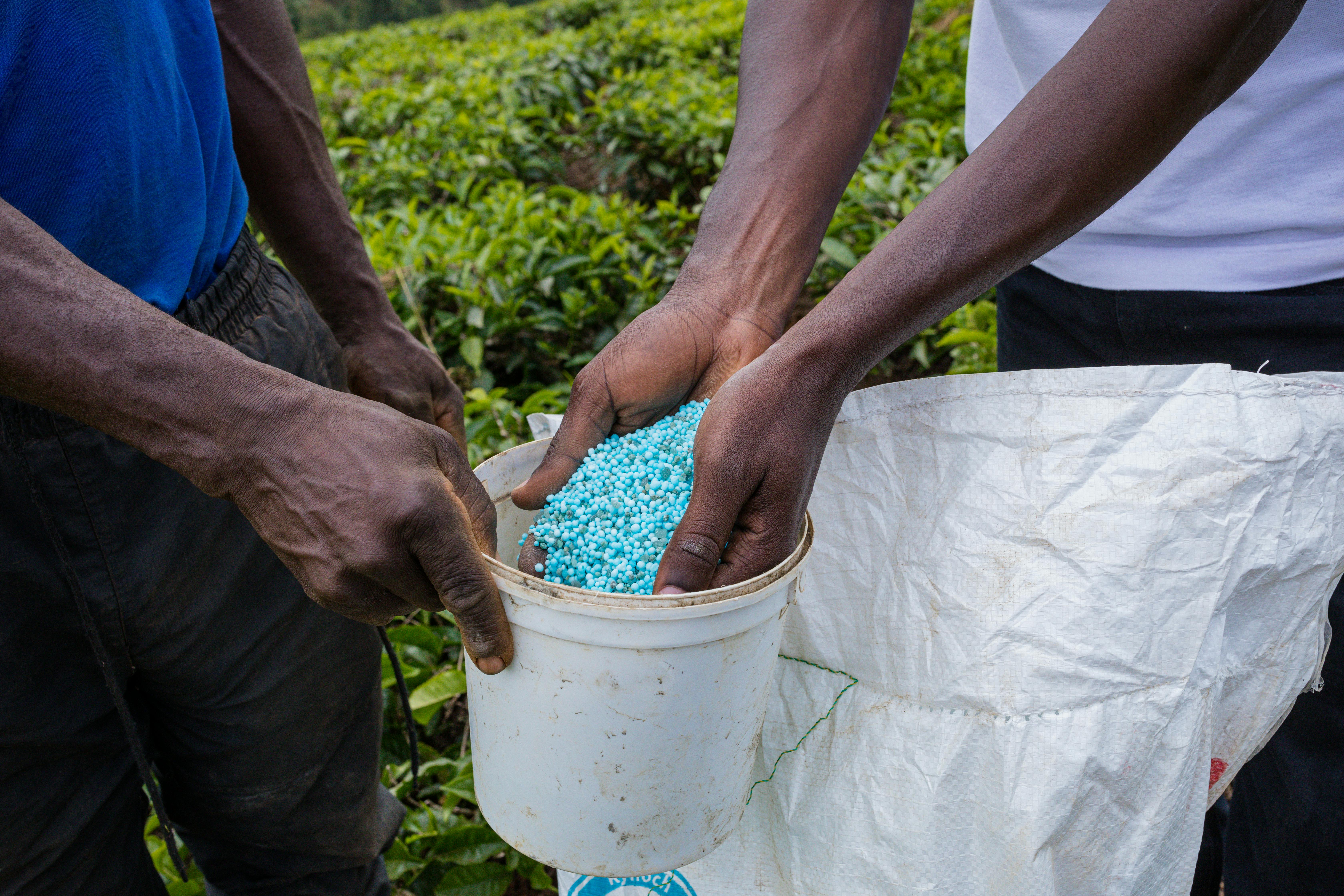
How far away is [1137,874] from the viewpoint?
3.73 ft

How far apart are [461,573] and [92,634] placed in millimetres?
584

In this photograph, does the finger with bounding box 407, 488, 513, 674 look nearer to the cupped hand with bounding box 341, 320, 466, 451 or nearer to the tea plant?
the cupped hand with bounding box 341, 320, 466, 451

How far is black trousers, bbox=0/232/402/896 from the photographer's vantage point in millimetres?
1169

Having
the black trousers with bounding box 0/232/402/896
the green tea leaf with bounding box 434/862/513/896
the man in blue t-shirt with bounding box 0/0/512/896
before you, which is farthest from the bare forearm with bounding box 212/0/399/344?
the green tea leaf with bounding box 434/862/513/896

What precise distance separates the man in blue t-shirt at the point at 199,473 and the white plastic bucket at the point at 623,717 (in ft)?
0.28

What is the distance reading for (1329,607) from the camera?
1208mm

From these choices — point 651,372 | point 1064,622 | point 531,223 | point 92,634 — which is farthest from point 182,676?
point 531,223

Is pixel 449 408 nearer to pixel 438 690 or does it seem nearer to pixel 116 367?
pixel 438 690

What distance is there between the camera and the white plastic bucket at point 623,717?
38.5 inches

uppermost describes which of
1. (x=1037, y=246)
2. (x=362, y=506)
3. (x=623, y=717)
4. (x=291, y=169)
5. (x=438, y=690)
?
(x=1037, y=246)

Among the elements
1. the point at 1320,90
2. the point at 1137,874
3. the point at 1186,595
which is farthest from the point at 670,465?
the point at 1320,90

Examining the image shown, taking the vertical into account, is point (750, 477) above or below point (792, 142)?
below

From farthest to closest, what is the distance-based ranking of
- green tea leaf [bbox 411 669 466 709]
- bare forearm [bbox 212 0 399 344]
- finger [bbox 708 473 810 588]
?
green tea leaf [bbox 411 669 466 709] → bare forearm [bbox 212 0 399 344] → finger [bbox 708 473 810 588]

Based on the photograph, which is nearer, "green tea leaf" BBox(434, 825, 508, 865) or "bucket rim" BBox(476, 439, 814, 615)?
"bucket rim" BBox(476, 439, 814, 615)
